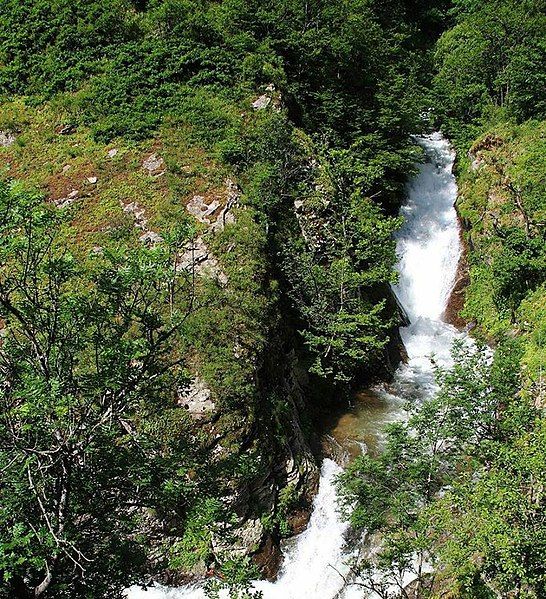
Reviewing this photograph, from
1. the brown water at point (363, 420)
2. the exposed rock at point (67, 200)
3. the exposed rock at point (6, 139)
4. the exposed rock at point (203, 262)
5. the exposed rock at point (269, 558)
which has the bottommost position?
the brown water at point (363, 420)

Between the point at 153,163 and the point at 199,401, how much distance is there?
28.3 feet

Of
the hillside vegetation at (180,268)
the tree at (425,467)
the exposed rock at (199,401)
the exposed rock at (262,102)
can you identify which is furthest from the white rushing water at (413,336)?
the exposed rock at (262,102)

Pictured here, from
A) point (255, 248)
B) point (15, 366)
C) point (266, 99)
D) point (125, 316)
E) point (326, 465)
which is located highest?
point (125, 316)

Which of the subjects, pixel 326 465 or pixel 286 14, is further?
pixel 286 14

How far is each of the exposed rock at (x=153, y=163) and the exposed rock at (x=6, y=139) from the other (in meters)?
4.88

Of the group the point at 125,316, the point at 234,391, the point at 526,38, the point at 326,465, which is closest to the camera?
the point at 125,316

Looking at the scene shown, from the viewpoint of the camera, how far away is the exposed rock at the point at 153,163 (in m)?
16.7

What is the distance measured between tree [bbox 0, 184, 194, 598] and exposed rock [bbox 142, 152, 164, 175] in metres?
10.5

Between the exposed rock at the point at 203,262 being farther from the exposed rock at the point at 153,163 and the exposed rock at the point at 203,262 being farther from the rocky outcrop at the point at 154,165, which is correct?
the exposed rock at the point at 153,163

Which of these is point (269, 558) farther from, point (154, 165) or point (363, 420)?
point (154, 165)

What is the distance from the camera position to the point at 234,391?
468 inches

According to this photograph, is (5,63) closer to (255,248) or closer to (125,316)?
(255,248)

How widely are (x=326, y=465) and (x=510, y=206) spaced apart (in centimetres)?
1151

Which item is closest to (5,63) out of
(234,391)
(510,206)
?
(234,391)
